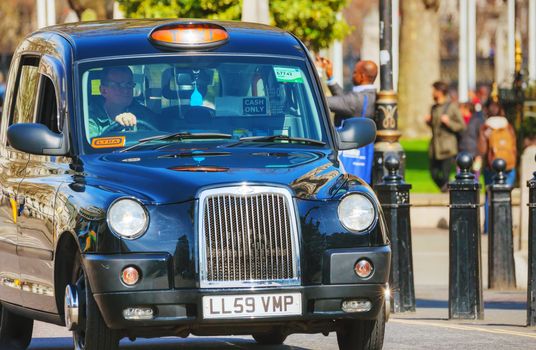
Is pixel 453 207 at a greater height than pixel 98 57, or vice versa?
pixel 98 57

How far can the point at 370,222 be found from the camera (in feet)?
26.6

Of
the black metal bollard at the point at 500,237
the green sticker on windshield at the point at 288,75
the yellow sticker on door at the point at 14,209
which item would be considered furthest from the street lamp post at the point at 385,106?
the yellow sticker on door at the point at 14,209

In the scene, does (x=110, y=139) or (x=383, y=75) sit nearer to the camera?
(x=110, y=139)

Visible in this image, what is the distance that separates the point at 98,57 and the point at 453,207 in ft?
12.7

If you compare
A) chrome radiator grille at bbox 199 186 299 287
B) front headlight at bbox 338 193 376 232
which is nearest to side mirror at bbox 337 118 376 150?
front headlight at bbox 338 193 376 232

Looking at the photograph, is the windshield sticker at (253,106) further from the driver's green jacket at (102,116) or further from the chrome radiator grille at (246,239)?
the chrome radiator grille at (246,239)

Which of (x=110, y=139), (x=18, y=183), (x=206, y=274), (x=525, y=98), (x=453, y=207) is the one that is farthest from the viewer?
(x=525, y=98)

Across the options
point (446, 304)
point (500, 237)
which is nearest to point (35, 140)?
point (446, 304)

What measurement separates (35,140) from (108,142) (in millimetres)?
387

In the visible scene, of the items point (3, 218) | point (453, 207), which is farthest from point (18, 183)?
point (453, 207)

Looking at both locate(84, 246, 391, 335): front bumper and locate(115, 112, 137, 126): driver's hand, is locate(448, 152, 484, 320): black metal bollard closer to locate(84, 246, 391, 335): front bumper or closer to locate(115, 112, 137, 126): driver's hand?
locate(115, 112, 137, 126): driver's hand

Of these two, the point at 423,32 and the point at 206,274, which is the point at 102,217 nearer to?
the point at 206,274

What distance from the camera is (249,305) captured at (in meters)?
7.83

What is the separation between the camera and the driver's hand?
8.86 m
